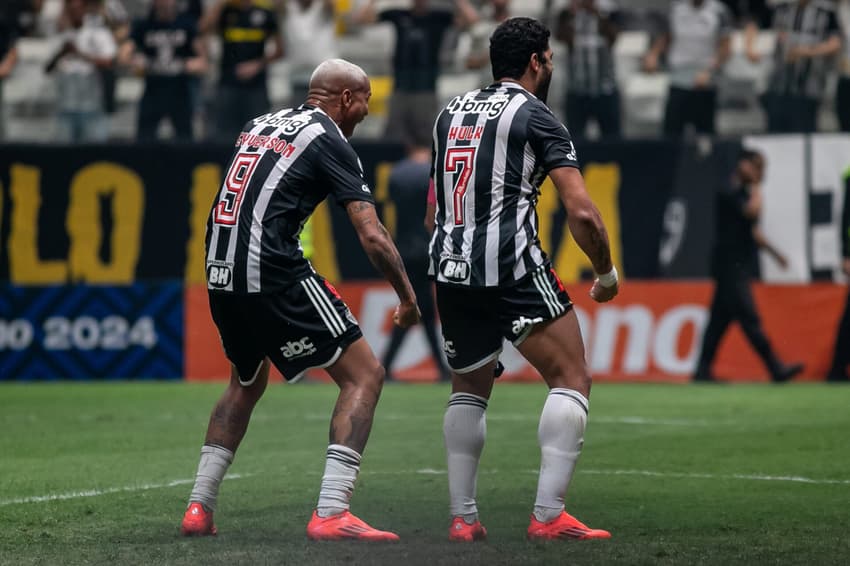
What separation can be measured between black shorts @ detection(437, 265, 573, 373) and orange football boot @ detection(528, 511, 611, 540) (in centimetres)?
75

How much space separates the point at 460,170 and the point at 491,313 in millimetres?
646

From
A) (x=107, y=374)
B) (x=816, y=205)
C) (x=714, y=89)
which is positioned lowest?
(x=107, y=374)

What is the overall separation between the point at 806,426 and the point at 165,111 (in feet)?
30.7

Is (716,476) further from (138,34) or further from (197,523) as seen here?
(138,34)

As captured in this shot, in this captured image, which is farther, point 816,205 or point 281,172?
point 816,205

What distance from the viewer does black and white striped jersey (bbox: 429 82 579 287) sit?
6457 millimetres

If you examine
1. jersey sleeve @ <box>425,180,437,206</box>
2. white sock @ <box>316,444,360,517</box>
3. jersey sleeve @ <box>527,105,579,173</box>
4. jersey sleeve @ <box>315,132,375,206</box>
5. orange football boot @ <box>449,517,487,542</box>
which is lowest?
orange football boot @ <box>449,517,487,542</box>

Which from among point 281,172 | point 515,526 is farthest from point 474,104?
point 515,526

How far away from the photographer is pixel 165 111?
58.9ft

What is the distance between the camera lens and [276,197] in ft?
21.9

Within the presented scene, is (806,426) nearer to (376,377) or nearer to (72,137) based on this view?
(376,377)

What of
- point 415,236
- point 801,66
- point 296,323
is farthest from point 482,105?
point 801,66

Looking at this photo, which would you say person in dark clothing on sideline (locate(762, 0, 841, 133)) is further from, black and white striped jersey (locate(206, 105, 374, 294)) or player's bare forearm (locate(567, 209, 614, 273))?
black and white striped jersey (locate(206, 105, 374, 294))

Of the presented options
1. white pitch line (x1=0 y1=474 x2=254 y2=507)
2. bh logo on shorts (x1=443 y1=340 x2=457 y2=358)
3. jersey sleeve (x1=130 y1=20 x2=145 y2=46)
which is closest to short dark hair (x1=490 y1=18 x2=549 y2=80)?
bh logo on shorts (x1=443 y1=340 x2=457 y2=358)
